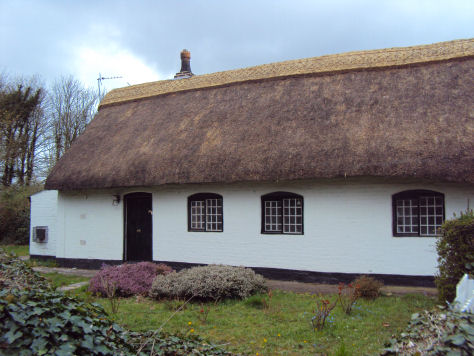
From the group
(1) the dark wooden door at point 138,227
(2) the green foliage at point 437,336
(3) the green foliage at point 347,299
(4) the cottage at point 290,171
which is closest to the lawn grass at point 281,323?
(3) the green foliage at point 347,299

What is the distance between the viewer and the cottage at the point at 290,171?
9656 mm

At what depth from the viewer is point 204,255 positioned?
39.4 feet

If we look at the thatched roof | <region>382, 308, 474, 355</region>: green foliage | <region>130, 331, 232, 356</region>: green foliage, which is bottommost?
<region>130, 331, 232, 356</region>: green foliage

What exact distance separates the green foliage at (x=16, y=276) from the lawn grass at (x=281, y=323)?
1.89 m

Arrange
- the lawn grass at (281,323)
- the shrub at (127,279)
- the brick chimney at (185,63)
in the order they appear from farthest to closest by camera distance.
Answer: the brick chimney at (185,63) → the shrub at (127,279) → the lawn grass at (281,323)

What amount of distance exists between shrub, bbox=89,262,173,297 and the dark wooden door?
2.99 meters

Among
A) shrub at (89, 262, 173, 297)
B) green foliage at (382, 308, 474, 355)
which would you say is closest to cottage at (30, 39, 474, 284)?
shrub at (89, 262, 173, 297)

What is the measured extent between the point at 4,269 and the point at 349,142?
7785 millimetres

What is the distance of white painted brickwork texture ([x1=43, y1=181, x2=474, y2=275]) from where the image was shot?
9.75 metres

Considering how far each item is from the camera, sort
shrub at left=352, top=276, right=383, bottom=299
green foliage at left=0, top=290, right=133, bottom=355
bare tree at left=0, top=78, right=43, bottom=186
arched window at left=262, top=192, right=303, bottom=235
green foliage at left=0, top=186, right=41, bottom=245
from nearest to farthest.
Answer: green foliage at left=0, top=290, right=133, bottom=355 < shrub at left=352, top=276, right=383, bottom=299 < arched window at left=262, top=192, right=303, bottom=235 < green foliage at left=0, top=186, right=41, bottom=245 < bare tree at left=0, top=78, right=43, bottom=186

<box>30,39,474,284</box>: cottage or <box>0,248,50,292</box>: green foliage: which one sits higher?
<box>30,39,474,284</box>: cottage

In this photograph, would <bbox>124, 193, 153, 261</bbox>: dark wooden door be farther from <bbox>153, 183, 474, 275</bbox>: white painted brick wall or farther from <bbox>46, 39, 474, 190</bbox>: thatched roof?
<bbox>46, 39, 474, 190</bbox>: thatched roof

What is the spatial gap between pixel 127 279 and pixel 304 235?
4478 millimetres

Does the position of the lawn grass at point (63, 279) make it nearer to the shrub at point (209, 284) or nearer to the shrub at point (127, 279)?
the shrub at point (127, 279)
